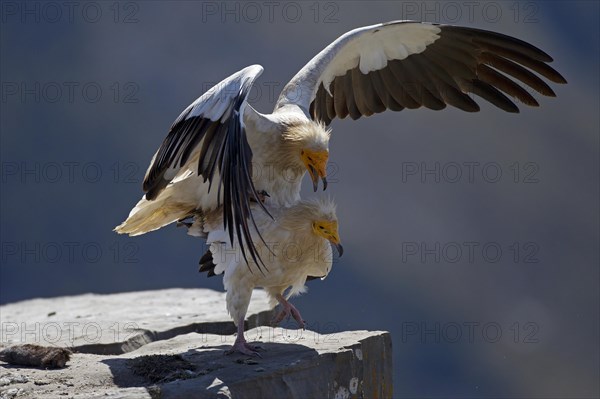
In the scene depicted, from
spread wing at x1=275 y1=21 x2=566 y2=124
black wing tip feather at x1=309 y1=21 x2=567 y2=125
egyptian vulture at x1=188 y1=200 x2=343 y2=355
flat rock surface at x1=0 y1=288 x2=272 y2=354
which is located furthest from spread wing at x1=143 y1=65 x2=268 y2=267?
black wing tip feather at x1=309 y1=21 x2=567 y2=125

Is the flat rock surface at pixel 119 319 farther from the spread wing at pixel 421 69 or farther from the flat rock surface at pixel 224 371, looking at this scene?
the spread wing at pixel 421 69

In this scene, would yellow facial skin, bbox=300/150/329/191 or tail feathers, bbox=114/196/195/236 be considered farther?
tail feathers, bbox=114/196/195/236

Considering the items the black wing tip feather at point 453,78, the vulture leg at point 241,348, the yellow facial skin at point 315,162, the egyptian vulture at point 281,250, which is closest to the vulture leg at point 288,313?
the egyptian vulture at point 281,250

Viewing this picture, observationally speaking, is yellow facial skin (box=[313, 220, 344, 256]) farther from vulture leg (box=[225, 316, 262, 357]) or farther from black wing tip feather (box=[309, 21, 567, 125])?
black wing tip feather (box=[309, 21, 567, 125])

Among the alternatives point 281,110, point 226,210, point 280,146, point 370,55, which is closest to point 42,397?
point 226,210

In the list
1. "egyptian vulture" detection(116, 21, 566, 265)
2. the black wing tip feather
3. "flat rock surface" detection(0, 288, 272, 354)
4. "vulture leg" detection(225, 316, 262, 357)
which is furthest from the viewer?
the black wing tip feather

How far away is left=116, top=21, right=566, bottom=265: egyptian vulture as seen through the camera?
12.4ft

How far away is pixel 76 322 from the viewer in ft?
18.8

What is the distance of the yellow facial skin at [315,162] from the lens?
4324 millimetres

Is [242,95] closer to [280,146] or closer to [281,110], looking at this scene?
[280,146]

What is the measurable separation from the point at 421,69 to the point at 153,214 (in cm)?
200

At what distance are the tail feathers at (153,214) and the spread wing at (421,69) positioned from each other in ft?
3.60

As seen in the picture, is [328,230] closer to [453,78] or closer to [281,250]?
[281,250]

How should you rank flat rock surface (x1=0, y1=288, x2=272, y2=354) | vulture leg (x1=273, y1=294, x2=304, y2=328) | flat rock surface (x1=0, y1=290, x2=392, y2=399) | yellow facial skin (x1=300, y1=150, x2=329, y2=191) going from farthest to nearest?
flat rock surface (x1=0, y1=288, x2=272, y2=354) < vulture leg (x1=273, y1=294, x2=304, y2=328) < yellow facial skin (x1=300, y1=150, x2=329, y2=191) < flat rock surface (x1=0, y1=290, x2=392, y2=399)
